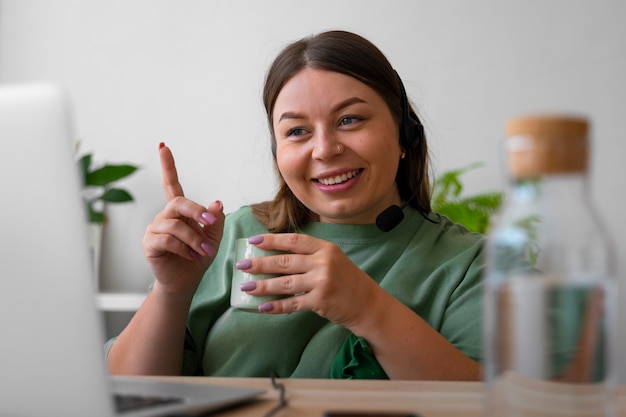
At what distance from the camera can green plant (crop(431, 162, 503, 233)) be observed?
110 inches

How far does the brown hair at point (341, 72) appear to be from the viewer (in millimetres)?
1353

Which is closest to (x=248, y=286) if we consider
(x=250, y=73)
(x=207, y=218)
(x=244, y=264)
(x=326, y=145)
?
(x=244, y=264)

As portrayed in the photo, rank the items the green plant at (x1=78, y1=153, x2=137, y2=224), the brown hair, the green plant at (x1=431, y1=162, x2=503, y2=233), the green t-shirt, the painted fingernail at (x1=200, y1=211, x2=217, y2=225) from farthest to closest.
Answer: the green plant at (x1=78, y1=153, x2=137, y2=224) → the green plant at (x1=431, y1=162, x2=503, y2=233) → the brown hair → the green t-shirt → the painted fingernail at (x1=200, y1=211, x2=217, y2=225)

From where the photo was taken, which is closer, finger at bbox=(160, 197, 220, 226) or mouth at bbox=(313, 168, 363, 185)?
finger at bbox=(160, 197, 220, 226)

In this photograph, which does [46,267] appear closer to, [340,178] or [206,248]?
[206,248]

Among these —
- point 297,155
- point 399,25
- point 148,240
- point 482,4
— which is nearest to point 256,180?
point 399,25

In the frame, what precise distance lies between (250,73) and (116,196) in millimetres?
837

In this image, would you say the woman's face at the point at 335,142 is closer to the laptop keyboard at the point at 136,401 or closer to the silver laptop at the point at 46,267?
the laptop keyboard at the point at 136,401

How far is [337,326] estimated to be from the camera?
1274 mm

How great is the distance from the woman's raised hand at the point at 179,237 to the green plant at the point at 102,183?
74.2 inches

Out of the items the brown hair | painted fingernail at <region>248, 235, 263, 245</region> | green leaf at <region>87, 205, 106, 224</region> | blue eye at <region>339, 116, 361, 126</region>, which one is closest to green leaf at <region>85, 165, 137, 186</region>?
green leaf at <region>87, 205, 106, 224</region>

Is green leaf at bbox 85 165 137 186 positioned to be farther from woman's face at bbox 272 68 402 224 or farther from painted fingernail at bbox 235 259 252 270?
painted fingernail at bbox 235 259 252 270

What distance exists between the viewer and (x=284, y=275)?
99cm

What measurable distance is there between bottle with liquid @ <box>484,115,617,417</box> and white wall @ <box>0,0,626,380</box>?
2.44 metres
